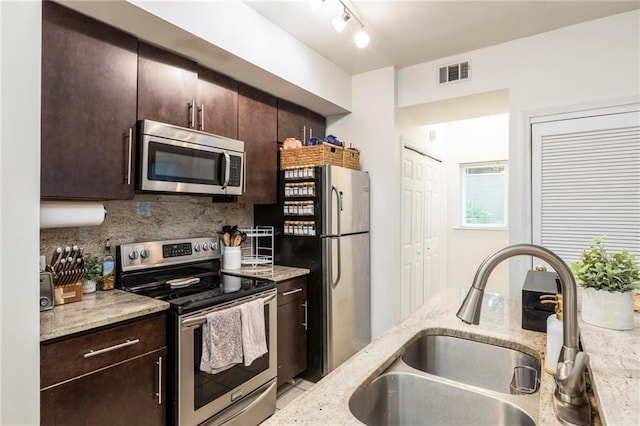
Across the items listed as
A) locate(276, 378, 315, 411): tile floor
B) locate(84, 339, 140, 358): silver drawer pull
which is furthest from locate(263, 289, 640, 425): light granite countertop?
locate(276, 378, 315, 411): tile floor

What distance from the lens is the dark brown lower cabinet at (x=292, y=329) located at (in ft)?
8.13

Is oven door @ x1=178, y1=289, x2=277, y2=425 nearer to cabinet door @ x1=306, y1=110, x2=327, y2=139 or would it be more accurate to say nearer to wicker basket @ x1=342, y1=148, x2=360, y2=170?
wicker basket @ x1=342, y1=148, x2=360, y2=170

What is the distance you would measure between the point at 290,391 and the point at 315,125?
7.64 ft

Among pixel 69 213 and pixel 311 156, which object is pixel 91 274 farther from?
pixel 311 156

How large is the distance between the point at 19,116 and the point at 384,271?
2703 millimetres

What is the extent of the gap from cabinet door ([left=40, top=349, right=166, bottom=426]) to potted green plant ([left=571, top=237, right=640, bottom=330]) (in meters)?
1.83

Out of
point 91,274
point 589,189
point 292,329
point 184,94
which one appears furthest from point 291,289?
point 589,189

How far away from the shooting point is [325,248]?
8.83 feet

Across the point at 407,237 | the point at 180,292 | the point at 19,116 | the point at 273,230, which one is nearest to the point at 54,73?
the point at 19,116

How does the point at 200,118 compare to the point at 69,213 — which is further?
the point at 200,118

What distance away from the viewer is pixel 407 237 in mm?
3537

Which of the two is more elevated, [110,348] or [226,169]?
[226,169]

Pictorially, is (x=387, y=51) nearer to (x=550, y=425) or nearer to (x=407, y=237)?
(x=407, y=237)

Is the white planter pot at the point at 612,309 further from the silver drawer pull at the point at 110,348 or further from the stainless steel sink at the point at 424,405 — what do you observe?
the silver drawer pull at the point at 110,348
